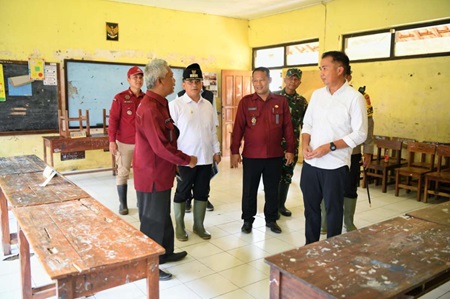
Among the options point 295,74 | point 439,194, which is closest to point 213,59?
point 295,74

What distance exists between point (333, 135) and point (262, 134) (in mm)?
920

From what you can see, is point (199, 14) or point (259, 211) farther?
point (199, 14)

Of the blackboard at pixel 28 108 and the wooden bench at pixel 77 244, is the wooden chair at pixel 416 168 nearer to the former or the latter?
the wooden bench at pixel 77 244

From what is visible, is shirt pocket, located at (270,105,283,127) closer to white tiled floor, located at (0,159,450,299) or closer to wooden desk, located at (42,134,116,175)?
white tiled floor, located at (0,159,450,299)

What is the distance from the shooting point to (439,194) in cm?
473

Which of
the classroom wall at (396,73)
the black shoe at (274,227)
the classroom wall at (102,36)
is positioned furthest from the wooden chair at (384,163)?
the classroom wall at (102,36)

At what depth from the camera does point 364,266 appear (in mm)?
1512

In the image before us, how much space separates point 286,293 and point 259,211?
113 inches

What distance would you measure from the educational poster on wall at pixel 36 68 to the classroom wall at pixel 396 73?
467 centimetres

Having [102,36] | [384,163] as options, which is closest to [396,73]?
[384,163]

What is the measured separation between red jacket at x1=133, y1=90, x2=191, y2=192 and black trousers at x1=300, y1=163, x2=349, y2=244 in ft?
2.93

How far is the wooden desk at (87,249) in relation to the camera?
140 centimetres

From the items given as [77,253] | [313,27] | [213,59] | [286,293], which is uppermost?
[313,27]

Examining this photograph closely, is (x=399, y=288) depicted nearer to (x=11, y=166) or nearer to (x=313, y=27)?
(x=11, y=166)
